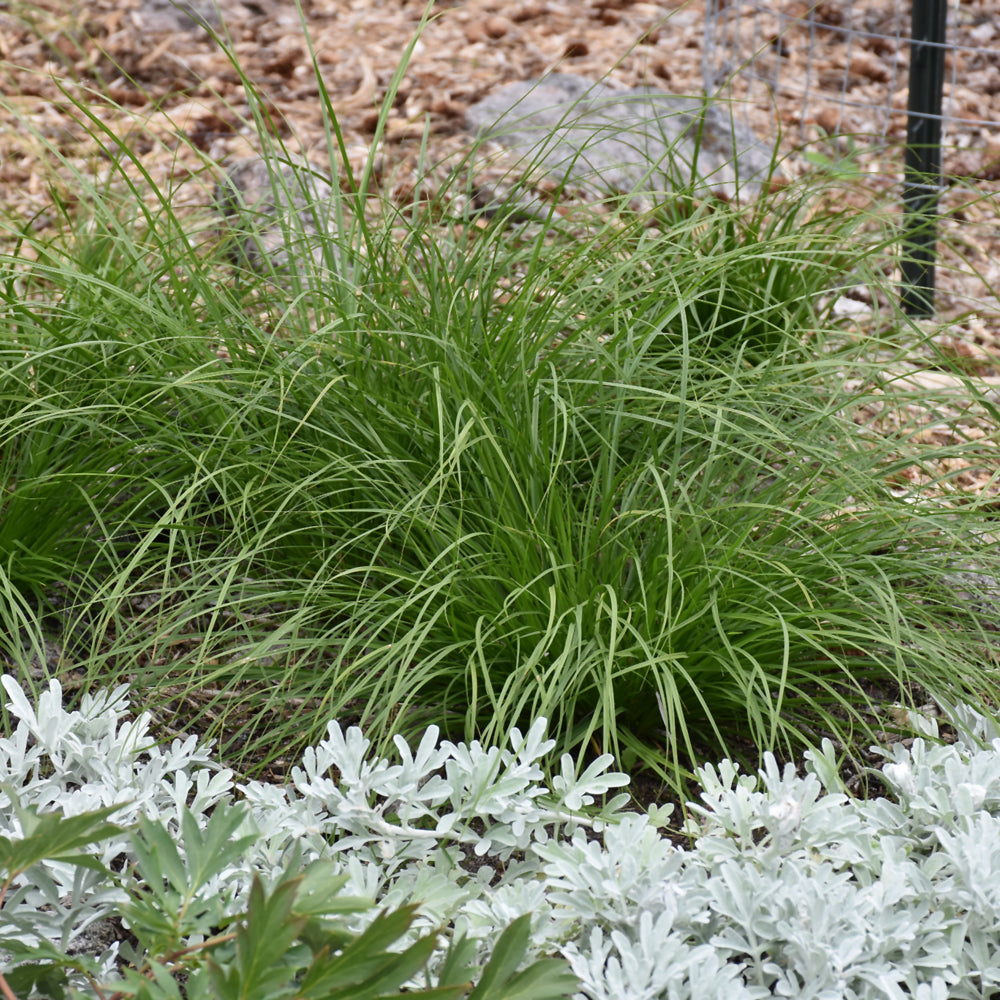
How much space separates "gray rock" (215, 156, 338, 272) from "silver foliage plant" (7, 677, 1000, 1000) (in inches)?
46.3

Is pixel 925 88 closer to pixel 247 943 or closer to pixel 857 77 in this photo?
pixel 857 77

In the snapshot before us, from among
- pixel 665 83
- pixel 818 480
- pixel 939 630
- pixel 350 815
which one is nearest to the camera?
pixel 350 815

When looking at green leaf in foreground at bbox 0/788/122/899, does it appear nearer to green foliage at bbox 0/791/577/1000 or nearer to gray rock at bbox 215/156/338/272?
green foliage at bbox 0/791/577/1000

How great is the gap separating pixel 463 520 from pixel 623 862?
2.90ft

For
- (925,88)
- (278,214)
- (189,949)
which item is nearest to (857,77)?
(925,88)

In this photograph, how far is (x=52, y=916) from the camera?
4.70 ft

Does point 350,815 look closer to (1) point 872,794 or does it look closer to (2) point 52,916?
(2) point 52,916

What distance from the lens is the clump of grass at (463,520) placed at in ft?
6.51

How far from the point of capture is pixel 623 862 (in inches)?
57.6

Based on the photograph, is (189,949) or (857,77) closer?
(189,949)

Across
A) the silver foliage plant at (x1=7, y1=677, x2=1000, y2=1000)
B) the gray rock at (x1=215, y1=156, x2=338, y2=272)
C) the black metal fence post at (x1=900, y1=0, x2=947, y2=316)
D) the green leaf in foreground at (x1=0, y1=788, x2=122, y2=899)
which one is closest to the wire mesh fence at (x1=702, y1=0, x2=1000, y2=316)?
the black metal fence post at (x1=900, y1=0, x2=947, y2=316)

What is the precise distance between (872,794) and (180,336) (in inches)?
63.3

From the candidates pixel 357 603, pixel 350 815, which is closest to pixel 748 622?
pixel 357 603

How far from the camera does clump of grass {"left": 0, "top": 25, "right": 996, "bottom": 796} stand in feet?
6.51
